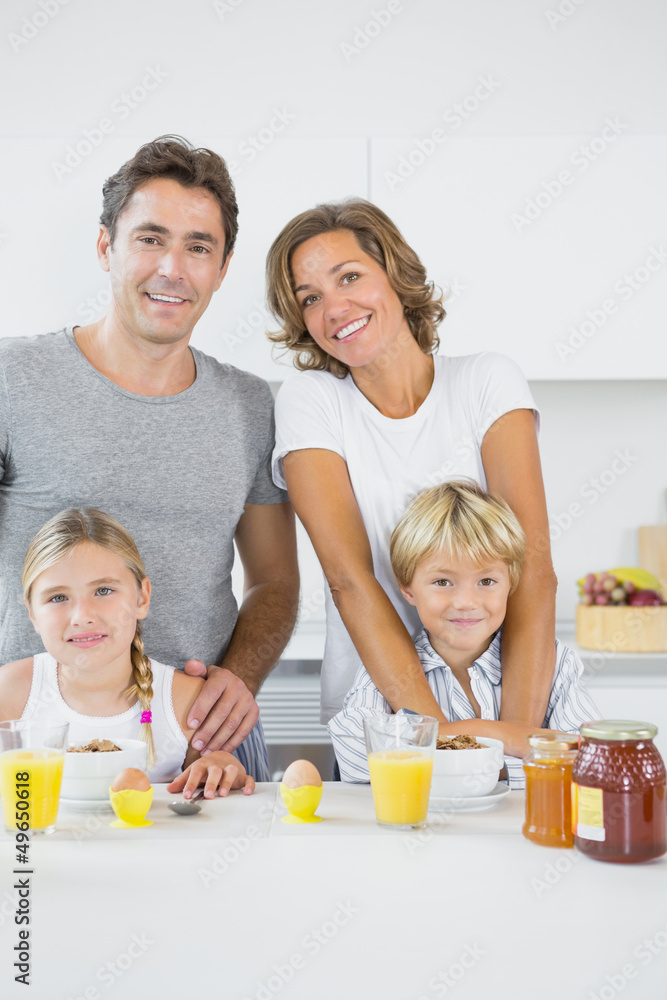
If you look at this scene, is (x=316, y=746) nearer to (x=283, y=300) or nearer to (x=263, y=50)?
(x=283, y=300)

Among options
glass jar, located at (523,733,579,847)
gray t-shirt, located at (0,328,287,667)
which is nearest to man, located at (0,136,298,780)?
gray t-shirt, located at (0,328,287,667)

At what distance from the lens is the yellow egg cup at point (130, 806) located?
0.92 m

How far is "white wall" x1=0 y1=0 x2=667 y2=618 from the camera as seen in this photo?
255 centimetres

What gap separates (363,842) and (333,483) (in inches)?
30.4

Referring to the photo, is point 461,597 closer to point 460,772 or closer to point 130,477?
point 460,772

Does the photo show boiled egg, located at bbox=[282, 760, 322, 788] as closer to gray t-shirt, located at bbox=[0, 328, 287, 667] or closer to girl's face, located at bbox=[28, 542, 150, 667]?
girl's face, located at bbox=[28, 542, 150, 667]

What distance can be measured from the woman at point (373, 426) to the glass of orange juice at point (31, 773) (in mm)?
619

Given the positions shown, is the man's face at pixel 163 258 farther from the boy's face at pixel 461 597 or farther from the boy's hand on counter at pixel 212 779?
the boy's hand on counter at pixel 212 779

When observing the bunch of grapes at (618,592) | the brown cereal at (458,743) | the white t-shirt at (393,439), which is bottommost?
the brown cereal at (458,743)

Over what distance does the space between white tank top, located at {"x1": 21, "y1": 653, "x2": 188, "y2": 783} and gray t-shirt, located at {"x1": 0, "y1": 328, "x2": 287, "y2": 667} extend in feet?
0.46

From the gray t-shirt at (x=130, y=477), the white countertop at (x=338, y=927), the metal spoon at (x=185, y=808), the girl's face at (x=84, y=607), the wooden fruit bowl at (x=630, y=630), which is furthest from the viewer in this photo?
the wooden fruit bowl at (x=630, y=630)

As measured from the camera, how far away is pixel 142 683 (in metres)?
1.43

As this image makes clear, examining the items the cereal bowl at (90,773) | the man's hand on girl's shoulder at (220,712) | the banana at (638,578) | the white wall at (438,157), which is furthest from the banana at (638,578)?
the cereal bowl at (90,773)

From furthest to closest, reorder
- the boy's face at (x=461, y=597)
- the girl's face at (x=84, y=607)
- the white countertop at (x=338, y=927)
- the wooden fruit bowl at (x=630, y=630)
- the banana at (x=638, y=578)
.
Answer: the banana at (x=638, y=578) < the wooden fruit bowl at (x=630, y=630) < the boy's face at (x=461, y=597) < the girl's face at (x=84, y=607) < the white countertop at (x=338, y=927)
